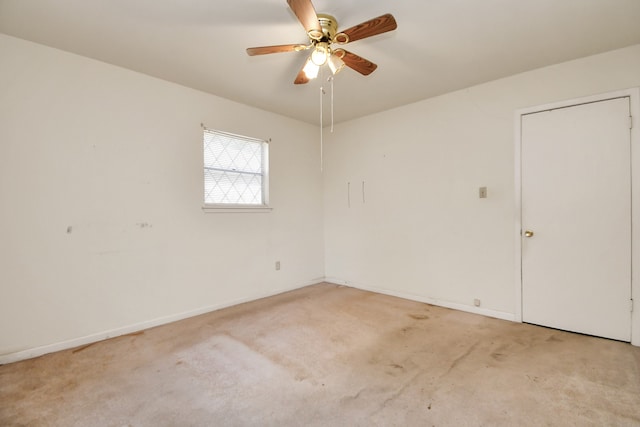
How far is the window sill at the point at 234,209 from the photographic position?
356 cm

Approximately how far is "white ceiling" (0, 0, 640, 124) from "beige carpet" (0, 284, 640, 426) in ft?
8.43

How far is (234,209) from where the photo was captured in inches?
149

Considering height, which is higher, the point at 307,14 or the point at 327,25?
the point at 327,25

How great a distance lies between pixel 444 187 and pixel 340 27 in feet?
7.29

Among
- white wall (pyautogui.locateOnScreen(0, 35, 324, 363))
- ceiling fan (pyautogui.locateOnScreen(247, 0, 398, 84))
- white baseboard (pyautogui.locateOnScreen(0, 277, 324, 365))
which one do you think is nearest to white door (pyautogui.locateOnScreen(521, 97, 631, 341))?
ceiling fan (pyautogui.locateOnScreen(247, 0, 398, 84))

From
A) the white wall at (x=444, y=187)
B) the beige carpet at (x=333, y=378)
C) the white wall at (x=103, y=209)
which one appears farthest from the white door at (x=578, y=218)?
the white wall at (x=103, y=209)

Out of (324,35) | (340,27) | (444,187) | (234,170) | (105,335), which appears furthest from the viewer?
(234,170)

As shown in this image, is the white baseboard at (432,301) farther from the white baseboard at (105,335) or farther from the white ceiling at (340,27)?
the white ceiling at (340,27)

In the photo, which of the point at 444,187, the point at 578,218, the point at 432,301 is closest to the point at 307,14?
the point at 444,187

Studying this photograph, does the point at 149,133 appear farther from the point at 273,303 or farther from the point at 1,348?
the point at 273,303

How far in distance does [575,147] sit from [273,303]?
363 centimetres

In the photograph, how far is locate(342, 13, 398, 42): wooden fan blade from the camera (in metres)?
1.74

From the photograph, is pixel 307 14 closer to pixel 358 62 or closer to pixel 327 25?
pixel 327 25

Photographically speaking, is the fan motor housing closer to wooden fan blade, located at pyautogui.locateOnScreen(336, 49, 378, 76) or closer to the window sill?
wooden fan blade, located at pyautogui.locateOnScreen(336, 49, 378, 76)
